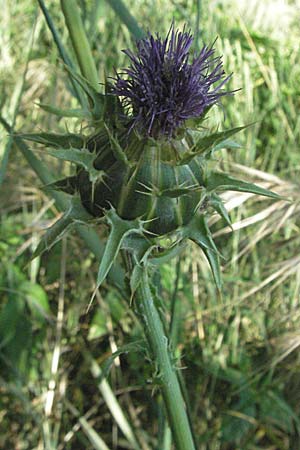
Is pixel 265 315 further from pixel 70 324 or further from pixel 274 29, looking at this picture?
pixel 274 29

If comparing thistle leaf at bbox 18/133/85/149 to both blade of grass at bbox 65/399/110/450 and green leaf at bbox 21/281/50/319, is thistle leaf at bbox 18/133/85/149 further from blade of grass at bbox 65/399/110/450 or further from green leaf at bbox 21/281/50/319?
green leaf at bbox 21/281/50/319

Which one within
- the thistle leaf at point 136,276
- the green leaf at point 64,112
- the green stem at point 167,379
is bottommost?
the green stem at point 167,379

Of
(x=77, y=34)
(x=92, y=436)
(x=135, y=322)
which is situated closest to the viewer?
(x=77, y=34)

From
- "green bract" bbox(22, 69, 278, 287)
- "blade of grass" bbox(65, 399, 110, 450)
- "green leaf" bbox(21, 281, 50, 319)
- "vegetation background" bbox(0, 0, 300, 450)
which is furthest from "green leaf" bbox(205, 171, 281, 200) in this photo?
"green leaf" bbox(21, 281, 50, 319)

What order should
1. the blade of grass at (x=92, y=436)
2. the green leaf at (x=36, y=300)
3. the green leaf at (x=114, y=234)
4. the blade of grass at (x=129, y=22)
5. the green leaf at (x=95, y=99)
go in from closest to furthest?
the green leaf at (x=114, y=234), the green leaf at (x=95, y=99), the blade of grass at (x=129, y=22), the blade of grass at (x=92, y=436), the green leaf at (x=36, y=300)

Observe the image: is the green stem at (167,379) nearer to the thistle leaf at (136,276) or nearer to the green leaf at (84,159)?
the thistle leaf at (136,276)

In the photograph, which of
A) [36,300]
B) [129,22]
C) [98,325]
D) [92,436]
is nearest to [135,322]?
[98,325]

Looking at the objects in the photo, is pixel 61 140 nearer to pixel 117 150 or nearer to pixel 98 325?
pixel 117 150

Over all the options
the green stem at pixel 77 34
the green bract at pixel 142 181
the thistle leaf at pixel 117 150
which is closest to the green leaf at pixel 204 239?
the green bract at pixel 142 181
